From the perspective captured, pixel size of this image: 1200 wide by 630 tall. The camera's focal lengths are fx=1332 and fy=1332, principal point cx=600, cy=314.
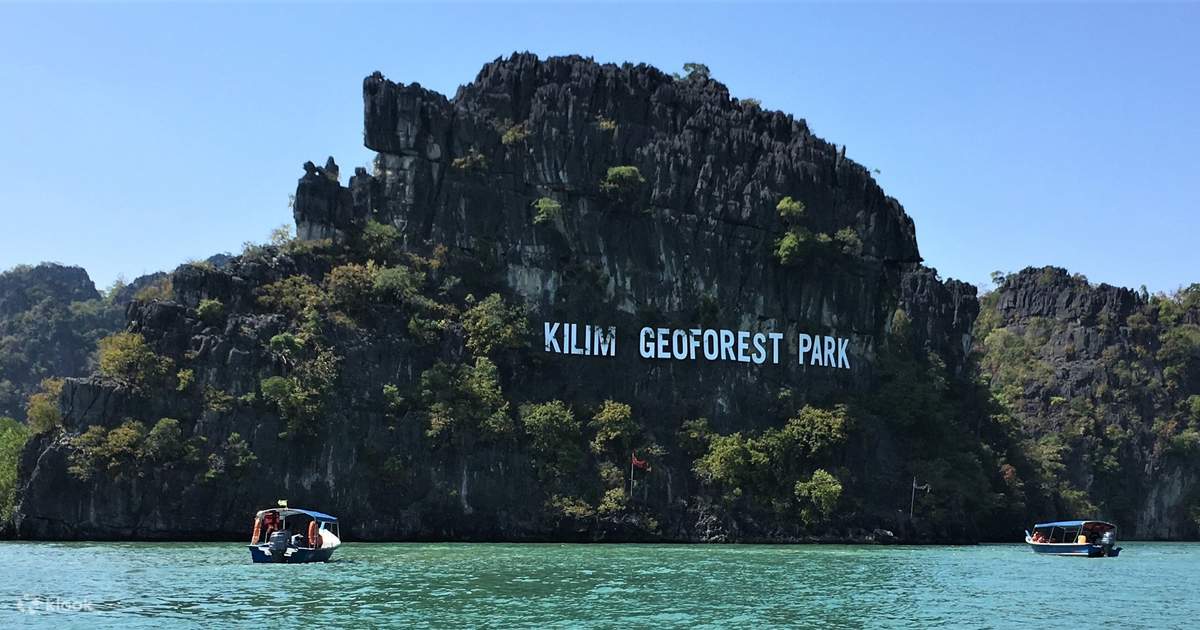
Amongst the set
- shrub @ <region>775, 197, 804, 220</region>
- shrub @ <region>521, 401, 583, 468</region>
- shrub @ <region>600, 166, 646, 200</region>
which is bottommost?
shrub @ <region>521, 401, 583, 468</region>

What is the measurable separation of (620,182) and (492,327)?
13.6 m

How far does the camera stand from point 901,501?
83.4 metres

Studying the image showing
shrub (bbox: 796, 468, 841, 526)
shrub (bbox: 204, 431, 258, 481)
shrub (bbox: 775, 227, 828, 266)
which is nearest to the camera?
shrub (bbox: 204, 431, 258, 481)

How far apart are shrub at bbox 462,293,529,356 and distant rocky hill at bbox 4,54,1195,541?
0.23 m

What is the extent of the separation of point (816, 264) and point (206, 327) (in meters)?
40.0

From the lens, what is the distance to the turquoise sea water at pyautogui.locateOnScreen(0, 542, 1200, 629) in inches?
1453

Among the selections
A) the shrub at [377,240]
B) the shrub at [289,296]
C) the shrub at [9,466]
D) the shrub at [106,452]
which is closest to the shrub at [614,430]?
the shrub at [377,240]

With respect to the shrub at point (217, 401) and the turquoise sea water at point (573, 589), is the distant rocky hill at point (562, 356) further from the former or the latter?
the turquoise sea water at point (573, 589)

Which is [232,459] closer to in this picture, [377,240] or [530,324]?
[377,240]

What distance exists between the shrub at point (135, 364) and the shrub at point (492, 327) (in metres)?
18.3

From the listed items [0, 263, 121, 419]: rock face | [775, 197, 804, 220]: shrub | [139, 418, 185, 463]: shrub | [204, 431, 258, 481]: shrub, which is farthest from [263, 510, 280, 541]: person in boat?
[0, 263, 121, 419]: rock face

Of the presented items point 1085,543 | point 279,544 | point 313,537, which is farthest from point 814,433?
point 279,544

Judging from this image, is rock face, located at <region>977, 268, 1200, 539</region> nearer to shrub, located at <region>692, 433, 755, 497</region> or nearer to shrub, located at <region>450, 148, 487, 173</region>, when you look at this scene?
shrub, located at <region>692, 433, 755, 497</region>

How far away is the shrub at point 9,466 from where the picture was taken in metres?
71.2
